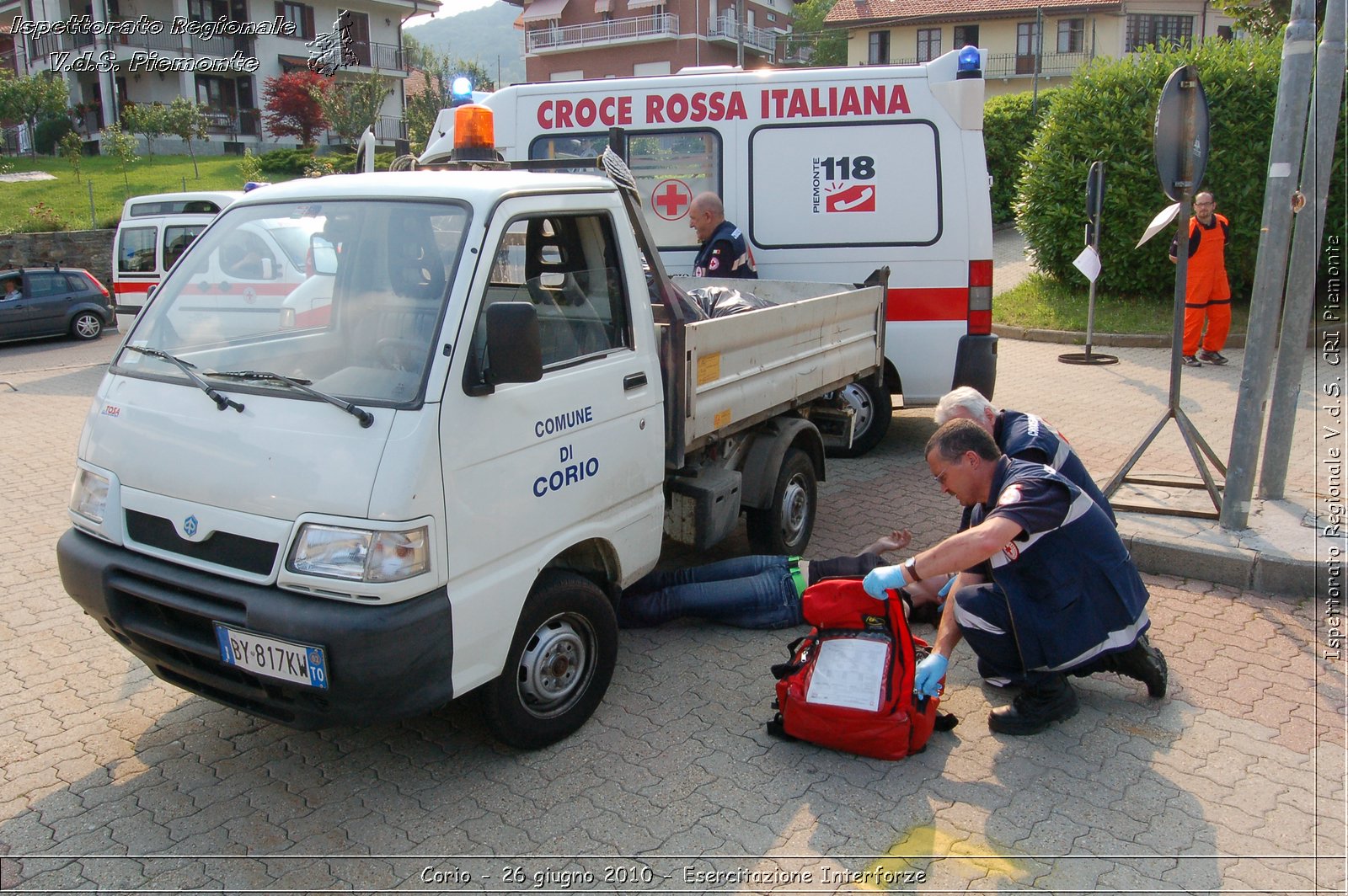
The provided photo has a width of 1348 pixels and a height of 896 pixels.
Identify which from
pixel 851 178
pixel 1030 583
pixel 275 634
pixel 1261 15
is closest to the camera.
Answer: pixel 275 634

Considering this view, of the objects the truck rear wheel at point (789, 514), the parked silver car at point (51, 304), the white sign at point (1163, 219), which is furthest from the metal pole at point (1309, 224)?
the parked silver car at point (51, 304)

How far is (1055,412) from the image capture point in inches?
377

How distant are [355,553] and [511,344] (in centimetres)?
84

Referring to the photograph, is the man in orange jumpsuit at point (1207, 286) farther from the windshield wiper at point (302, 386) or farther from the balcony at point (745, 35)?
the balcony at point (745, 35)

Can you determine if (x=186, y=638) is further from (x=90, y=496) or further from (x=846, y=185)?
(x=846, y=185)

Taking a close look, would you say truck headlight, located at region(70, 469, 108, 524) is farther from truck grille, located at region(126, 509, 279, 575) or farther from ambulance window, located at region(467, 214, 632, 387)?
ambulance window, located at region(467, 214, 632, 387)

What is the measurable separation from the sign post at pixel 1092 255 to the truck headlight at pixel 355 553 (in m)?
9.43

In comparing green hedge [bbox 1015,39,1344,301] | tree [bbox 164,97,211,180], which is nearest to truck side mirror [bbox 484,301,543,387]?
green hedge [bbox 1015,39,1344,301]

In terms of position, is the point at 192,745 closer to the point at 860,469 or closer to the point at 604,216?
the point at 604,216

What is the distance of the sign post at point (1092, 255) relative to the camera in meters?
10.9

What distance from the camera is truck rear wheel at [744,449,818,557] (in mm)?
5555

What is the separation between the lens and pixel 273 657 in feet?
10.2

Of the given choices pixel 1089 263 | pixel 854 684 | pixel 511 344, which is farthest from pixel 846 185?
pixel 511 344

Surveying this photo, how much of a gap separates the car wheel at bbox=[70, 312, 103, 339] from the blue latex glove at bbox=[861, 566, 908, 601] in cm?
1803
